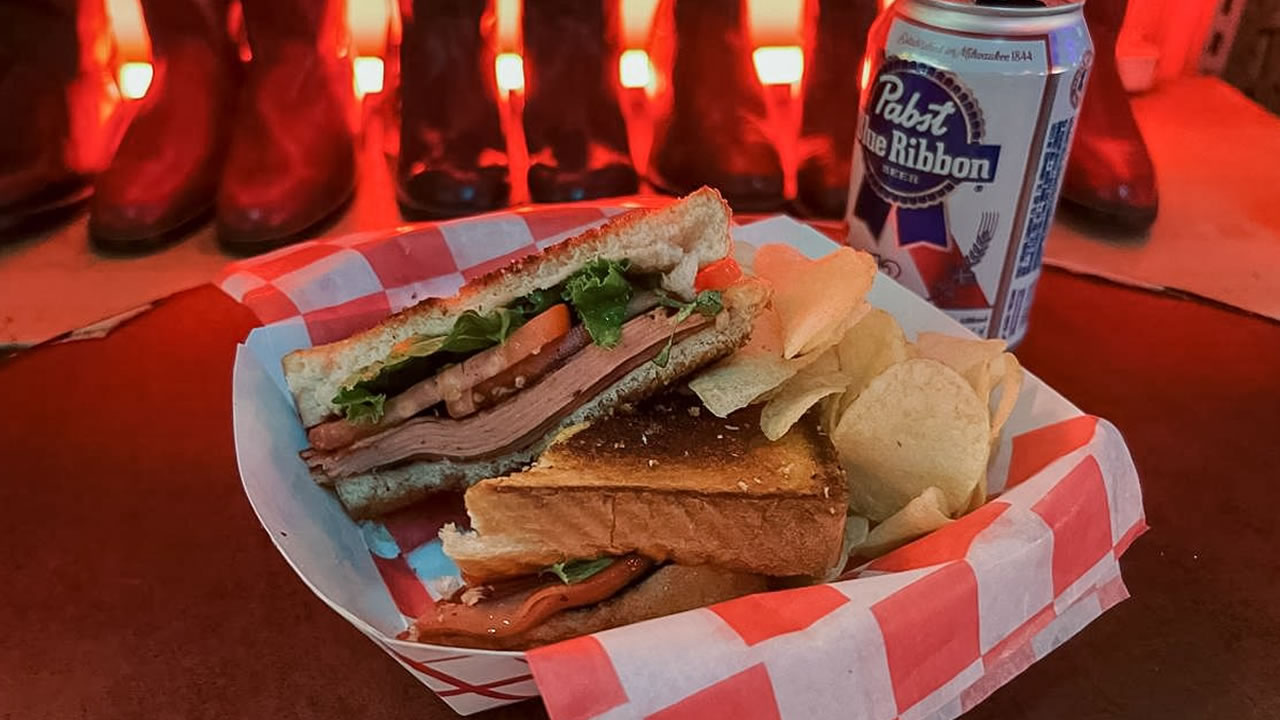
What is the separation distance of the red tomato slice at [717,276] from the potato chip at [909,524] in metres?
0.34

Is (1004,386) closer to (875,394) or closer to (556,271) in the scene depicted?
(875,394)

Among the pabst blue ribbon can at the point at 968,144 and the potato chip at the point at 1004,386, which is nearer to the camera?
the potato chip at the point at 1004,386

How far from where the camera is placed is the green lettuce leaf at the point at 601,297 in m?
1.10

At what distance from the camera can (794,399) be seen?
1081mm

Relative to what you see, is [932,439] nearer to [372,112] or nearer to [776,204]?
[776,204]

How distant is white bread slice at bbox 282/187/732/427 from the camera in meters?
1.12

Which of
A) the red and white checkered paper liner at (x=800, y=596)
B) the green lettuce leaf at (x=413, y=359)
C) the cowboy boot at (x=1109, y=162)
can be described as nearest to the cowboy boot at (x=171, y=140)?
the red and white checkered paper liner at (x=800, y=596)

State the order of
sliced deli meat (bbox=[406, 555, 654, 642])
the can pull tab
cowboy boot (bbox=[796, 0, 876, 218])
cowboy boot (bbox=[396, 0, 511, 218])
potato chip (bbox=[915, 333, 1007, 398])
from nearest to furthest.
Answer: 1. sliced deli meat (bbox=[406, 555, 654, 642])
2. potato chip (bbox=[915, 333, 1007, 398])
3. the can pull tab
4. cowboy boot (bbox=[396, 0, 511, 218])
5. cowboy boot (bbox=[796, 0, 876, 218])

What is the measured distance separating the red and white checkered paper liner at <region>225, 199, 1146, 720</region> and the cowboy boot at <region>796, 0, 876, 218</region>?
0.75 meters

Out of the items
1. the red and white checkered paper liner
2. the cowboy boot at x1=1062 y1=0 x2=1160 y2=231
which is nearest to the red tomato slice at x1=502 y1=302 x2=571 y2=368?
the red and white checkered paper liner

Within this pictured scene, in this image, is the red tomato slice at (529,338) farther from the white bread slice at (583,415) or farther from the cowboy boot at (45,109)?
the cowboy boot at (45,109)

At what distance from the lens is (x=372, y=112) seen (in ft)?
8.84

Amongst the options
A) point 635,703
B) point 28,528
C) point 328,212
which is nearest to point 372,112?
point 328,212

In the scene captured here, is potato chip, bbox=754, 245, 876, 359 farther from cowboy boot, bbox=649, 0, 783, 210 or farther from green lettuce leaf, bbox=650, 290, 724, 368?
cowboy boot, bbox=649, 0, 783, 210
